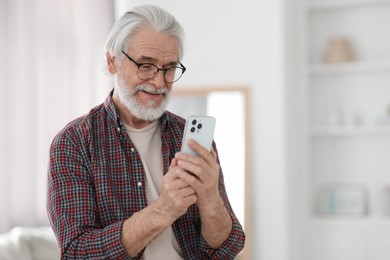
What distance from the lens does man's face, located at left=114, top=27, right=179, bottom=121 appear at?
A: 1443mm

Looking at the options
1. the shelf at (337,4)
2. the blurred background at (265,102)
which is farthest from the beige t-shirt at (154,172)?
the shelf at (337,4)

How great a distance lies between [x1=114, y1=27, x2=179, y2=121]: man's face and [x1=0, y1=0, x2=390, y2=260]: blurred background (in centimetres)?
204

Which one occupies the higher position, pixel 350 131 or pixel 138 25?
pixel 138 25

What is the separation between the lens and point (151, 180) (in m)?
1.48

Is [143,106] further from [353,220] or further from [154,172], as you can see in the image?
[353,220]

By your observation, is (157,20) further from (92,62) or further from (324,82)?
(324,82)

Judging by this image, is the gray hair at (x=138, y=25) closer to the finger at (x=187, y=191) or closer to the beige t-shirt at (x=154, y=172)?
the beige t-shirt at (x=154, y=172)

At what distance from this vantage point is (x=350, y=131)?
395 cm

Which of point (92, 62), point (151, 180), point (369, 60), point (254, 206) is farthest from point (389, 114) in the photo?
point (151, 180)

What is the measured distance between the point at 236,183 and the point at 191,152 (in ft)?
7.79

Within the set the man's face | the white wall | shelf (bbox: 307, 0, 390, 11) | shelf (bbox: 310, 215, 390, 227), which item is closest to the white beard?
the man's face

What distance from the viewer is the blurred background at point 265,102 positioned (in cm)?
348

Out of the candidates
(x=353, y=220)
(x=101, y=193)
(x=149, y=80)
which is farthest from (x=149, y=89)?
(x=353, y=220)

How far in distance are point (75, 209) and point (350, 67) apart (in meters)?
2.96
